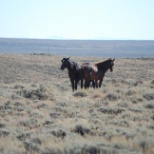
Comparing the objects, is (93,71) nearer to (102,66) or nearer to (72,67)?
(102,66)

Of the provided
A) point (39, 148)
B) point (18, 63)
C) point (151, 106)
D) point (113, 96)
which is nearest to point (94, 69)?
point (113, 96)

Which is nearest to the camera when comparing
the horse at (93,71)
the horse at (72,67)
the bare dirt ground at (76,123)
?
the bare dirt ground at (76,123)

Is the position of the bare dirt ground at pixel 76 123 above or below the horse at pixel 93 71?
below

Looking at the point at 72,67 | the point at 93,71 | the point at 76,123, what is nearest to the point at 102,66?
the point at 93,71

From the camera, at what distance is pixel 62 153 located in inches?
308

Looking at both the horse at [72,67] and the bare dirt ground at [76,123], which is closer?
the bare dirt ground at [76,123]

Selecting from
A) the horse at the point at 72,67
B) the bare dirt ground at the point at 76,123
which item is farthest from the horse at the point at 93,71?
the bare dirt ground at the point at 76,123

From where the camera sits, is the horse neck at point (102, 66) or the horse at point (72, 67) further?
the horse neck at point (102, 66)

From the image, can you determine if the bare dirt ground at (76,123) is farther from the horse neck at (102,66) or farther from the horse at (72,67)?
the horse neck at (102,66)

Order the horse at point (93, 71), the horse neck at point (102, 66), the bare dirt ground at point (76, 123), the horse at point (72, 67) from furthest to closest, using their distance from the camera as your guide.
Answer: the horse neck at point (102, 66) → the horse at point (72, 67) → the horse at point (93, 71) → the bare dirt ground at point (76, 123)

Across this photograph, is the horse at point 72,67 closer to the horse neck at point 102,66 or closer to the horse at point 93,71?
the horse at point 93,71

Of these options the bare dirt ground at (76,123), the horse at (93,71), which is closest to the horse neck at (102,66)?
the horse at (93,71)

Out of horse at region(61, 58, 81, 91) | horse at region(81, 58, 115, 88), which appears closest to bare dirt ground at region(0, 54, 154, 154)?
horse at region(81, 58, 115, 88)

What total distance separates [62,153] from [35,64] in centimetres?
3836
